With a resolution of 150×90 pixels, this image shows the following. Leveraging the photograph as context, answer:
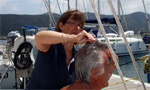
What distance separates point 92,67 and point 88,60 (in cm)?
6

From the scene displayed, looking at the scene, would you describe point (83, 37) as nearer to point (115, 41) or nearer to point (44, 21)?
point (115, 41)

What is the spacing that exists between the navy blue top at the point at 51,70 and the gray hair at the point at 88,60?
0.20m

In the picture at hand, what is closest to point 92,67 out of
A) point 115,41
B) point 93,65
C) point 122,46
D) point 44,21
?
point 93,65

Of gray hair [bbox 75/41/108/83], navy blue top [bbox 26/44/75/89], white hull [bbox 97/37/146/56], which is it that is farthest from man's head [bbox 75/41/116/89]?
white hull [bbox 97/37/146/56]

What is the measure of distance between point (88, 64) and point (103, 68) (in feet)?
0.34

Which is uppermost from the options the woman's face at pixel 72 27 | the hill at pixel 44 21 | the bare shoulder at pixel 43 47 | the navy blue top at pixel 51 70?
the hill at pixel 44 21

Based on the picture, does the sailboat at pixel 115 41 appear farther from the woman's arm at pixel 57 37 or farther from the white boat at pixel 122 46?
the woman's arm at pixel 57 37

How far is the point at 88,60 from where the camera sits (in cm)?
115

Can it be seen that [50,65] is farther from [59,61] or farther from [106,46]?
[106,46]

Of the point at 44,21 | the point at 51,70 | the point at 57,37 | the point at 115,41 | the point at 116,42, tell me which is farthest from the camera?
the point at 44,21

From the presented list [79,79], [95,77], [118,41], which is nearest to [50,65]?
[79,79]

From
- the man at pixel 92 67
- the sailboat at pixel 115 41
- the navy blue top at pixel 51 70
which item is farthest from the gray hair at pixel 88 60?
the sailboat at pixel 115 41

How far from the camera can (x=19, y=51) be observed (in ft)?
11.6

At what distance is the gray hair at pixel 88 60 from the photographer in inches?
44.6
